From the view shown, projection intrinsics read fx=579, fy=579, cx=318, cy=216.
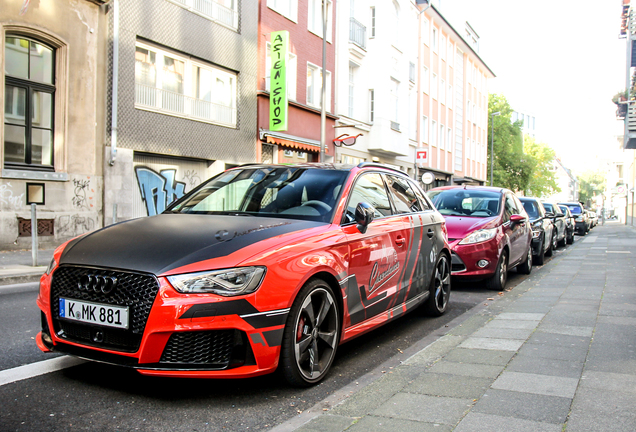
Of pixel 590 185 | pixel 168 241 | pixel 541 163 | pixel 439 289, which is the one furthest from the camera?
pixel 590 185

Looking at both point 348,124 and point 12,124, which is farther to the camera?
point 348,124

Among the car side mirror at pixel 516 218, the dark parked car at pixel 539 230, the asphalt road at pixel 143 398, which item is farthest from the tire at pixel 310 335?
the dark parked car at pixel 539 230

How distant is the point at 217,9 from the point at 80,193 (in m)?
7.85

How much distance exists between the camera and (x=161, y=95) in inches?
639

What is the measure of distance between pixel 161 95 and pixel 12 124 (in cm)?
440

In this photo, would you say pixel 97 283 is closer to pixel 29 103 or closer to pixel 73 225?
pixel 73 225

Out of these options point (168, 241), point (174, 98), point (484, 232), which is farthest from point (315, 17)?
point (168, 241)

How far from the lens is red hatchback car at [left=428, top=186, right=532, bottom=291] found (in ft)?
28.3

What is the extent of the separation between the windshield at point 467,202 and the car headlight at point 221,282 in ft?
22.0

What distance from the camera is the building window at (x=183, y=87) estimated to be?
51.5 feet

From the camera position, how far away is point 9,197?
12305mm

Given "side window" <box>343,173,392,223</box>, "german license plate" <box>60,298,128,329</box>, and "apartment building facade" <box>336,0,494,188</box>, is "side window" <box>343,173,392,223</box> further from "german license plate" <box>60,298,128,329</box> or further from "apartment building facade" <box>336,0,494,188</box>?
"apartment building facade" <box>336,0,494,188</box>

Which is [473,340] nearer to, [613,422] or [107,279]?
[613,422]

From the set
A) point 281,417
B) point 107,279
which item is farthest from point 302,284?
point 107,279
